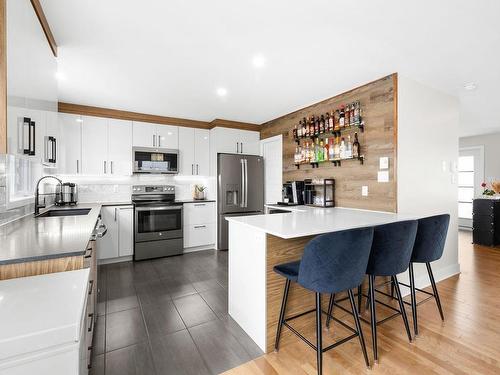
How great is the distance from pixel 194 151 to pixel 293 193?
1955 millimetres

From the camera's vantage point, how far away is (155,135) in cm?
423

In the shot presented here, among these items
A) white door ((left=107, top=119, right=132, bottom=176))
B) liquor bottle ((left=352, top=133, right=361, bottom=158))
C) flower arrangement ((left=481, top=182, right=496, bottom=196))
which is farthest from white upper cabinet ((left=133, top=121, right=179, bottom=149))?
flower arrangement ((left=481, top=182, right=496, bottom=196))

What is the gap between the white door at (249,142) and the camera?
4.71 m

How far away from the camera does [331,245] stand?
1494 mm

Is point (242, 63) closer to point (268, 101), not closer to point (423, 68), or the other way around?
point (268, 101)

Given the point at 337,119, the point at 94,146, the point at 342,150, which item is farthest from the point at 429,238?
the point at 94,146

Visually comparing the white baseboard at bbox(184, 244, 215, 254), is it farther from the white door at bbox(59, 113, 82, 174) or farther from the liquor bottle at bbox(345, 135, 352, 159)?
the liquor bottle at bbox(345, 135, 352, 159)

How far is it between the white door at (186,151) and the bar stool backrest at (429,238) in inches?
138

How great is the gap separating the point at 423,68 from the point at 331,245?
2217 millimetres

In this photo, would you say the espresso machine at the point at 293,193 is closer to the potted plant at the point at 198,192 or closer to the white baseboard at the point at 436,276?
the white baseboard at the point at 436,276

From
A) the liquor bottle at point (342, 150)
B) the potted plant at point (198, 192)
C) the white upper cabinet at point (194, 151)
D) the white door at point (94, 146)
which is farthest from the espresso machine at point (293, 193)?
the white door at point (94, 146)

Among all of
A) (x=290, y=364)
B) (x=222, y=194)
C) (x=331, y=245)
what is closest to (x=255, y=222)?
(x=331, y=245)

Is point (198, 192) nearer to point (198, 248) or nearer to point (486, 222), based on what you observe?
point (198, 248)

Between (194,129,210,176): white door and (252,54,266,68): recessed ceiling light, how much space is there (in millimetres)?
2352
